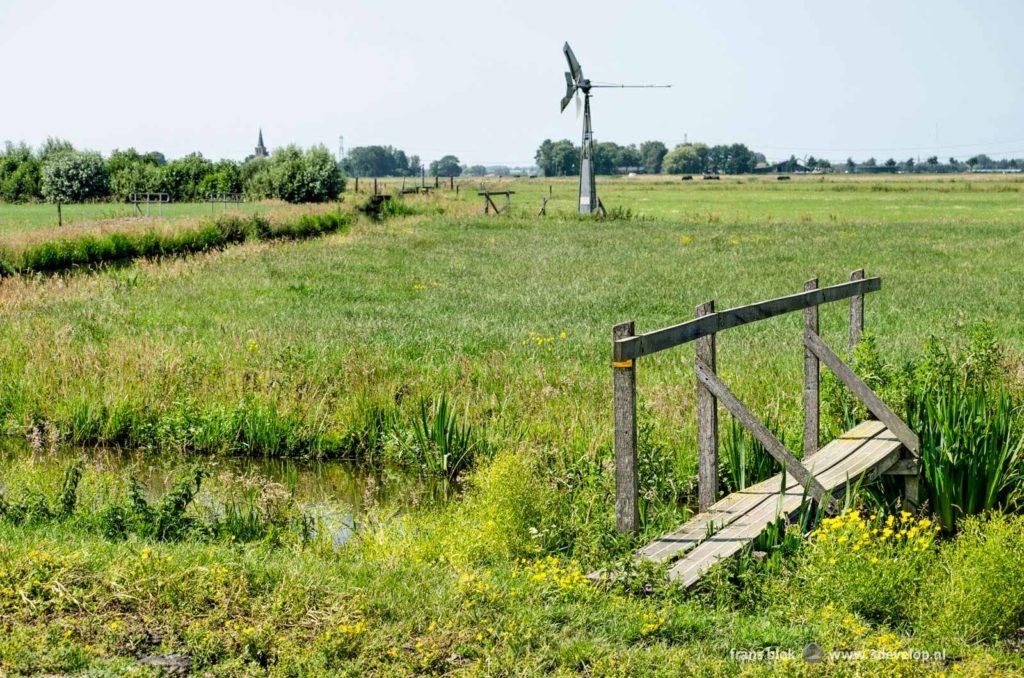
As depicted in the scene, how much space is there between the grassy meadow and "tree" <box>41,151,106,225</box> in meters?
51.2

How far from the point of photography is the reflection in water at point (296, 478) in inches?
389

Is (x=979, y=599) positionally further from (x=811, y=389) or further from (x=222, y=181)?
(x=222, y=181)

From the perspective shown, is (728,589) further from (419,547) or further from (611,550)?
(419,547)

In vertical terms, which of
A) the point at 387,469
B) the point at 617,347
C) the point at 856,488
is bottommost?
the point at 387,469

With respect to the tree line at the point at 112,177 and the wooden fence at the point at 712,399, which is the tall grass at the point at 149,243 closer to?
the wooden fence at the point at 712,399

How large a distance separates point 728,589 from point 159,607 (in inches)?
136

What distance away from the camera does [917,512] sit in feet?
27.8

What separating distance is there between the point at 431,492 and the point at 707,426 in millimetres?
3827

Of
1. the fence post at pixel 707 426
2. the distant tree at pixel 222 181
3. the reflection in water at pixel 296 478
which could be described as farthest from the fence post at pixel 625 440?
the distant tree at pixel 222 181

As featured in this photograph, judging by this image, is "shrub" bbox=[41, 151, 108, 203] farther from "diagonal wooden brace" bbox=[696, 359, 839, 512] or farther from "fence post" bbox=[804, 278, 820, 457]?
"diagonal wooden brace" bbox=[696, 359, 839, 512]

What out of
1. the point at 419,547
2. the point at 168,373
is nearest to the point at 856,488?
the point at 419,547

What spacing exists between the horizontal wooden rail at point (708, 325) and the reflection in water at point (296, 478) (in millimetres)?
3317

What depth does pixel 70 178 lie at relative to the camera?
73375 mm

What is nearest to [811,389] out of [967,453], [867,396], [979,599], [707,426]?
[867,396]
